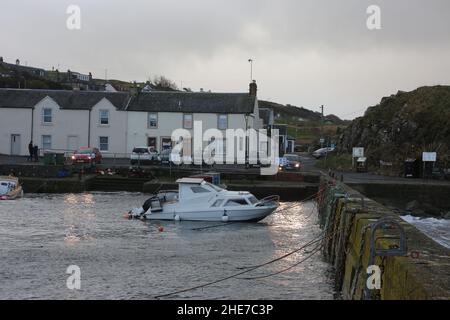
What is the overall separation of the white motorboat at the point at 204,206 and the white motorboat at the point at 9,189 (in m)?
13.1

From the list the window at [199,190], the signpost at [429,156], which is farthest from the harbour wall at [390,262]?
the signpost at [429,156]

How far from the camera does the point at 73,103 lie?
6512cm

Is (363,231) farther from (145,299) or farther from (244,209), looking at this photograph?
(244,209)

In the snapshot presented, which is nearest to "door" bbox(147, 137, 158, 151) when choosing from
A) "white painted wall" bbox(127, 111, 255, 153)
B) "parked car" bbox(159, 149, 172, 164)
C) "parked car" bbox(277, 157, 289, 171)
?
"white painted wall" bbox(127, 111, 255, 153)

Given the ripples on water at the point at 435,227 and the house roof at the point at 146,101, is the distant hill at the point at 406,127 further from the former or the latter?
→ the ripples on water at the point at 435,227

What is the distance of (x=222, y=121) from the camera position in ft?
209

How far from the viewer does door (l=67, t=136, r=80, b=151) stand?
64.3m

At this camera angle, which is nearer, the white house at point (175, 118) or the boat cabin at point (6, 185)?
the boat cabin at point (6, 185)

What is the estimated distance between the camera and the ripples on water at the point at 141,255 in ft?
59.0

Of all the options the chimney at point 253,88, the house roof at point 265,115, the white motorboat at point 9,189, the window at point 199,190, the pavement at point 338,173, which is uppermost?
the chimney at point 253,88

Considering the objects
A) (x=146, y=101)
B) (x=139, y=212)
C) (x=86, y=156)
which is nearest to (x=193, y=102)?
(x=146, y=101)

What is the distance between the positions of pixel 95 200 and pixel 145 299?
90.0ft

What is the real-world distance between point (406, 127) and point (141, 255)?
4341cm

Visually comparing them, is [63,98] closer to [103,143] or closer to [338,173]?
[103,143]
